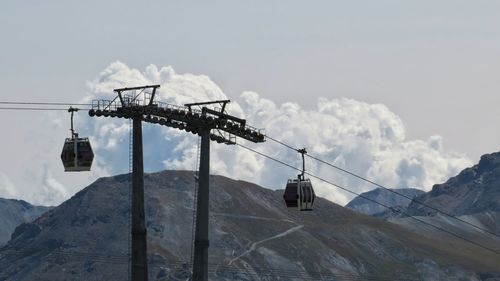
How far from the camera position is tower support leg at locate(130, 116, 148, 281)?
59938 mm

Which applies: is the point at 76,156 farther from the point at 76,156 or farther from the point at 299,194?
the point at 299,194

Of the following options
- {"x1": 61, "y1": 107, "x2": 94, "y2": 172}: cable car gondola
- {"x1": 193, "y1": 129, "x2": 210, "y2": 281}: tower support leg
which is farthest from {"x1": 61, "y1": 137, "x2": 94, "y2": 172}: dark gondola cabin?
{"x1": 193, "y1": 129, "x2": 210, "y2": 281}: tower support leg

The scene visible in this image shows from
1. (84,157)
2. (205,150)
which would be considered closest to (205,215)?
(205,150)

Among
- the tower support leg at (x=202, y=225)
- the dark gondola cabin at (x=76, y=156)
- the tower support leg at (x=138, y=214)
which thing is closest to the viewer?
the tower support leg at (x=138, y=214)

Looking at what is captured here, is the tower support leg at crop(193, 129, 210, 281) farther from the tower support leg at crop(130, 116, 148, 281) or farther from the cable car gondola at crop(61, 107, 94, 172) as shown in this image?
the cable car gondola at crop(61, 107, 94, 172)

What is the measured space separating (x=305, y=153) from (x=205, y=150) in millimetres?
6176

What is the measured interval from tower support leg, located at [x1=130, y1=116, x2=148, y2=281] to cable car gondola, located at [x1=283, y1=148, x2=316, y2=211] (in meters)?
8.00

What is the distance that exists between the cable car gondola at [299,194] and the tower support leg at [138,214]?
8.00m

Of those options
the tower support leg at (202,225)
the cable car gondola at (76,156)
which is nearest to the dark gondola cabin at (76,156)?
the cable car gondola at (76,156)

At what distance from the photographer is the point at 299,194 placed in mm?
61688

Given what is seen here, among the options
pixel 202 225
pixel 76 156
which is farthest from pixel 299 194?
pixel 76 156

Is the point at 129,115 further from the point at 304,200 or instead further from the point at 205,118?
the point at 304,200

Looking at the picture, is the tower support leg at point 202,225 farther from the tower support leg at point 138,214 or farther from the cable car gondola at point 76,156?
the cable car gondola at point 76,156

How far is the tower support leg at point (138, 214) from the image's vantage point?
197ft
